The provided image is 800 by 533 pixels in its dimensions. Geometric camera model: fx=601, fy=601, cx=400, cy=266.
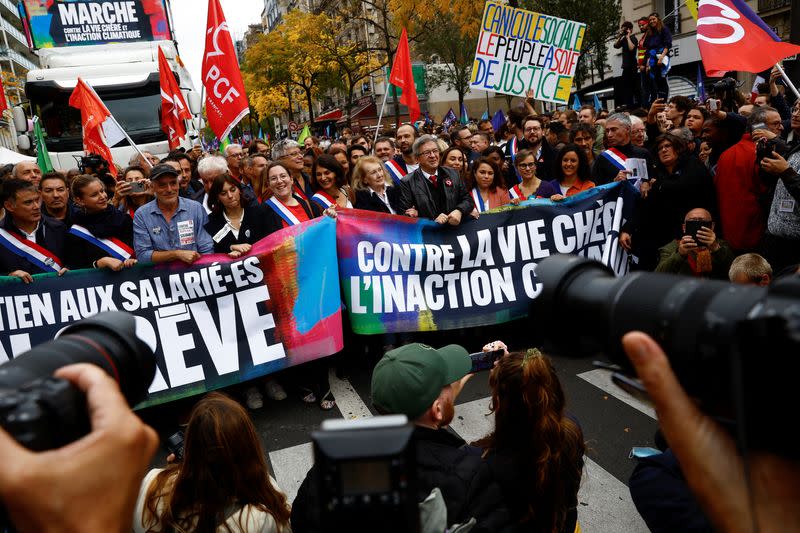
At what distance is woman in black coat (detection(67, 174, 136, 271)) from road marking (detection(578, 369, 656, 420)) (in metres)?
3.79

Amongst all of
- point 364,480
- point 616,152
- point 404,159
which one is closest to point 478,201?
point 616,152

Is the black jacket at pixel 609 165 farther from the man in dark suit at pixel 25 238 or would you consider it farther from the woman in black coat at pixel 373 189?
the man in dark suit at pixel 25 238

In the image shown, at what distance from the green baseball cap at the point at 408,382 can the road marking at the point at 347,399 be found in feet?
8.05

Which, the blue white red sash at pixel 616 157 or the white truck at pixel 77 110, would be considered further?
the white truck at pixel 77 110

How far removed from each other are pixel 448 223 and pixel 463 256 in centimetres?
32

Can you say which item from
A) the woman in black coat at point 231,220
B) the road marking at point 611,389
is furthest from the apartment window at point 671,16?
the woman in black coat at point 231,220

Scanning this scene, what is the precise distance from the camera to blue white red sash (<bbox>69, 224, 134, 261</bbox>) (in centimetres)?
479

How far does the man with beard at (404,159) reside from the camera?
736cm

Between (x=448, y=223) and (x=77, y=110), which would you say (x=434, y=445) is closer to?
(x=448, y=223)

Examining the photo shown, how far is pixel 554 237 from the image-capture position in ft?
18.0

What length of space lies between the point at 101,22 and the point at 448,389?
54.7ft

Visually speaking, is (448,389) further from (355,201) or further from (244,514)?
(355,201)

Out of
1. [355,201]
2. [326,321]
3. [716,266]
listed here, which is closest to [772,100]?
[716,266]

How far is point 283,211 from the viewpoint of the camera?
515cm
